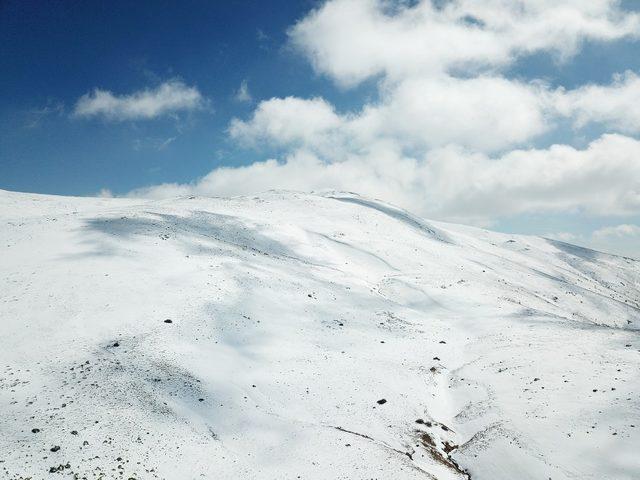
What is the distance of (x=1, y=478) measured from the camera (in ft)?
44.0

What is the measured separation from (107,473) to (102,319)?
1242 cm

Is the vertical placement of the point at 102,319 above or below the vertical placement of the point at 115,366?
above

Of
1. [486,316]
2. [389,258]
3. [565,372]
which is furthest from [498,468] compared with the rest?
[389,258]

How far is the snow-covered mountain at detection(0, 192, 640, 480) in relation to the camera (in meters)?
16.6

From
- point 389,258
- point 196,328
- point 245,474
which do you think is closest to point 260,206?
point 389,258

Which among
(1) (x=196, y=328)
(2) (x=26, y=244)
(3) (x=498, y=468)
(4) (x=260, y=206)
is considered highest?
(4) (x=260, y=206)

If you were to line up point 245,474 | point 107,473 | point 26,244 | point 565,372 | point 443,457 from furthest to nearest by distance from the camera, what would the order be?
point 26,244 < point 565,372 < point 443,457 < point 245,474 < point 107,473

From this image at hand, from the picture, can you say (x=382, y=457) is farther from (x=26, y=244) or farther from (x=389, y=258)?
(x=389, y=258)

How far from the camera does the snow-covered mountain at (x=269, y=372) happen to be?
16609 mm

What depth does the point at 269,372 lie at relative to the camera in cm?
2428

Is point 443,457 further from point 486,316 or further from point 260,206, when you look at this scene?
point 260,206

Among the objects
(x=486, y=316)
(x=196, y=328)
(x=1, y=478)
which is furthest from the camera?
(x=486, y=316)

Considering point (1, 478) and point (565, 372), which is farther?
point (565, 372)

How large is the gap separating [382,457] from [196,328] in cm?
1431
